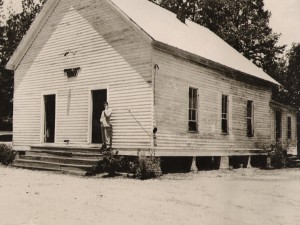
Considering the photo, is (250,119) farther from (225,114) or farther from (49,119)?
(49,119)

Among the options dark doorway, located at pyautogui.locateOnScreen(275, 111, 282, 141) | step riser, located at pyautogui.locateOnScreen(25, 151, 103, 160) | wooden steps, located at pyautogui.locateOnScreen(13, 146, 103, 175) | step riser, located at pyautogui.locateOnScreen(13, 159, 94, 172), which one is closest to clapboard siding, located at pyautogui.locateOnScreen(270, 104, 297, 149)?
dark doorway, located at pyautogui.locateOnScreen(275, 111, 282, 141)

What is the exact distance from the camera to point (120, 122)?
53.9 ft

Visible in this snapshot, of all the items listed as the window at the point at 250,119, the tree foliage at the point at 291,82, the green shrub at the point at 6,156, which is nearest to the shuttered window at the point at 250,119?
the window at the point at 250,119

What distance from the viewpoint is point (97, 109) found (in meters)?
18.4

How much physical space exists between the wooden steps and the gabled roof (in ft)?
15.1

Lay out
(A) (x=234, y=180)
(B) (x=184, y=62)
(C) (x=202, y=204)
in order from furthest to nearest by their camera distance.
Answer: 1. (B) (x=184, y=62)
2. (A) (x=234, y=180)
3. (C) (x=202, y=204)

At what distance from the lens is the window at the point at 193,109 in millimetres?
18062

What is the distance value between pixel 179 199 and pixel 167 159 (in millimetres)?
7112

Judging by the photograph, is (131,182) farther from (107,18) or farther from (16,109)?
(16,109)

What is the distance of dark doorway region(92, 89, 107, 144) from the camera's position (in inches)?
708

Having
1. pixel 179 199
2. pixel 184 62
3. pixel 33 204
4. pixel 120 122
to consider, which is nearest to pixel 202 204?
pixel 179 199

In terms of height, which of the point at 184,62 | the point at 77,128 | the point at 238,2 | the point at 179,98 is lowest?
the point at 77,128

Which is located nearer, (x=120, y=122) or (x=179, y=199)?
(x=179, y=199)

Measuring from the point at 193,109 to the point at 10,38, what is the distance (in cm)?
3010
